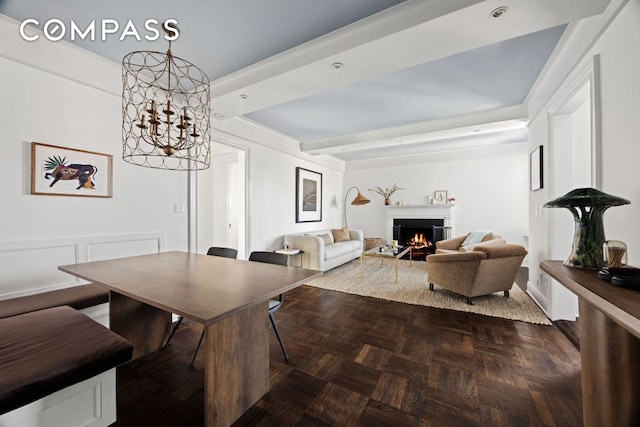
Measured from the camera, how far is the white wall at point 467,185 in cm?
543

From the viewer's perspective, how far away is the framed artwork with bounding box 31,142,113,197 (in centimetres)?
211

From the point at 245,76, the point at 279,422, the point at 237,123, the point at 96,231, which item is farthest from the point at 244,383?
the point at 237,123

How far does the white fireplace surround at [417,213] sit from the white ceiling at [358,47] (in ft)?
8.23

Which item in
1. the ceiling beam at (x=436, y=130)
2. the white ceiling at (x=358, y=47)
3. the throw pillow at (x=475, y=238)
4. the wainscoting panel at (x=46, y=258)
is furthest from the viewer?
the throw pillow at (x=475, y=238)

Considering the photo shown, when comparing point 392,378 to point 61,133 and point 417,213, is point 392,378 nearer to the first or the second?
point 61,133

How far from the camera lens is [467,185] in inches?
232

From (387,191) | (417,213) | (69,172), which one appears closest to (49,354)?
(69,172)

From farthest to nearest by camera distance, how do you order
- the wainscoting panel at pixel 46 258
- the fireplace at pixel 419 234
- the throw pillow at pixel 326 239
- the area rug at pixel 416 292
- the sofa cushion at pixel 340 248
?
1. the fireplace at pixel 419 234
2. the throw pillow at pixel 326 239
3. the sofa cushion at pixel 340 248
4. the area rug at pixel 416 292
5. the wainscoting panel at pixel 46 258

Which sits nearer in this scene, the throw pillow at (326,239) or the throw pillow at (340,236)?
the throw pillow at (326,239)

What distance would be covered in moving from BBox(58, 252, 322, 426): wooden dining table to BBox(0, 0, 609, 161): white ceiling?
1.83 meters

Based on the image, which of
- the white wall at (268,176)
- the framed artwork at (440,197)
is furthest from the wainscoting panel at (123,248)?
the framed artwork at (440,197)

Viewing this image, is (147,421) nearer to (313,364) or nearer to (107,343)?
(107,343)

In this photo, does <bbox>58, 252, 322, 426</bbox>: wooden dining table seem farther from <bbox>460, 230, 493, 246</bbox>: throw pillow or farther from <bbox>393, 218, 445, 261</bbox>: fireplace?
<bbox>393, 218, 445, 261</bbox>: fireplace

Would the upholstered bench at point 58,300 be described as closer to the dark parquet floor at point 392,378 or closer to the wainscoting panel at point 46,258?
the wainscoting panel at point 46,258
